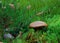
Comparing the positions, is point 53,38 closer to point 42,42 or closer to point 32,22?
point 42,42

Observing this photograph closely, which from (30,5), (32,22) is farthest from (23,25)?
(30,5)

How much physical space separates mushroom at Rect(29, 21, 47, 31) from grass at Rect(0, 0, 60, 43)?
57mm

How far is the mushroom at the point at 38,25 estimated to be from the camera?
9.25 ft

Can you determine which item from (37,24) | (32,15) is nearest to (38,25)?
(37,24)

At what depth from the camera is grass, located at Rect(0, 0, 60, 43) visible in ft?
9.14

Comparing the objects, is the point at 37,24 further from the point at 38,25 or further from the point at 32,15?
the point at 32,15

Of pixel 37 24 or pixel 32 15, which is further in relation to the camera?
pixel 32 15

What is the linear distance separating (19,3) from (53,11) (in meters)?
0.48

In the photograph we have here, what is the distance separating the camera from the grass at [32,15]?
9.14 ft

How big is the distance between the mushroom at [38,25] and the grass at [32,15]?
6cm

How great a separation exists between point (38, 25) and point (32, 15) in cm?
41

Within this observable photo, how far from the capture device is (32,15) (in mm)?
3195

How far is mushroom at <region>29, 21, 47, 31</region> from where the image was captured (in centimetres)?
282

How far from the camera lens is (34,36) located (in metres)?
2.77
